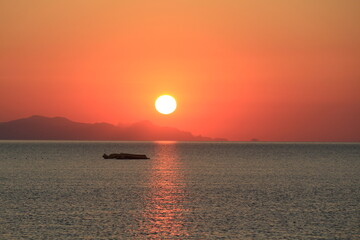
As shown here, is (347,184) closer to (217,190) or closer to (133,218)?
(217,190)

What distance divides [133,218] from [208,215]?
8068mm

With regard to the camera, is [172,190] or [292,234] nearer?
[292,234]

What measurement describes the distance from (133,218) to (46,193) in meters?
26.5

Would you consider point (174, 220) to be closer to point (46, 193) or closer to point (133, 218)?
point (133, 218)

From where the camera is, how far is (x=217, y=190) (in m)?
81.2

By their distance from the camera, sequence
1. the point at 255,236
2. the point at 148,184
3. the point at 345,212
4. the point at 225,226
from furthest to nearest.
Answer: the point at 148,184 < the point at 345,212 < the point at 225,226 < the point at 255,236

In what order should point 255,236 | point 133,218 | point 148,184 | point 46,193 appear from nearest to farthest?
point 255,236 < point 133,218 < point 46,193 < point 148,184

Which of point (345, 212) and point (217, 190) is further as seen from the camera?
point (217, 190)

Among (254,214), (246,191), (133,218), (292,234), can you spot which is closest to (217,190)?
(246,191)

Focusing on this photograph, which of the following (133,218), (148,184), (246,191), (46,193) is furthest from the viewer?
(148,184)

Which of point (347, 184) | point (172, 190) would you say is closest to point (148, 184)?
point (172, 190)

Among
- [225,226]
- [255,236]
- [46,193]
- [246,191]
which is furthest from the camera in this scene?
[246,191]

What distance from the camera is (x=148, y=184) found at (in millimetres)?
92000

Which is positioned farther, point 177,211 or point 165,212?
point 177,211
